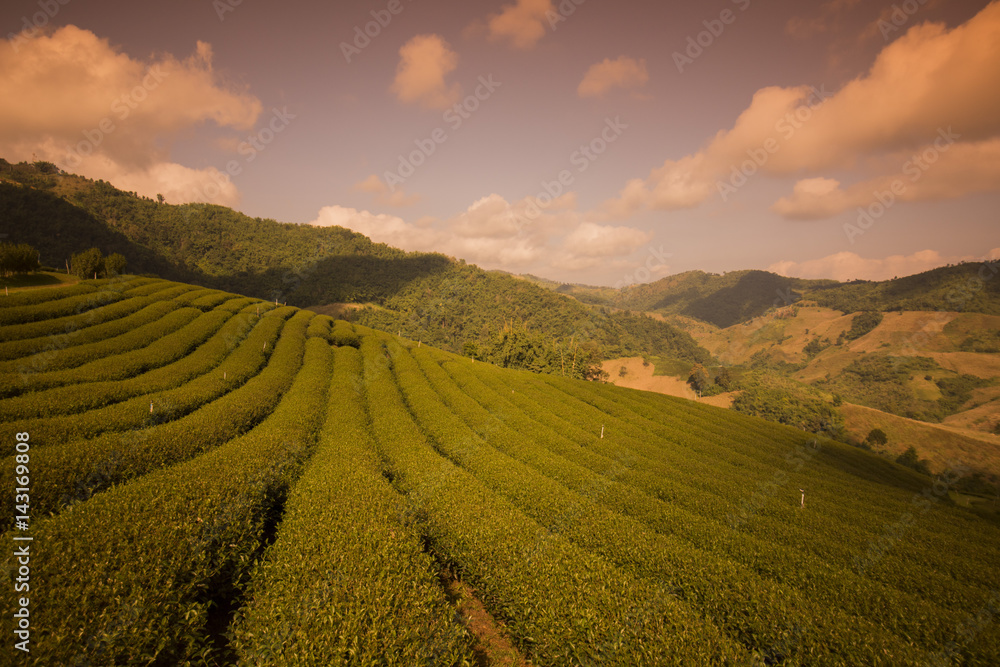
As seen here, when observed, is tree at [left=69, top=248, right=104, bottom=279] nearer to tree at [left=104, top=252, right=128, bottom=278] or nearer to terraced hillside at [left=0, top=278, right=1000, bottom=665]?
tree at [left=104, top=252, right=128, bottom=278]

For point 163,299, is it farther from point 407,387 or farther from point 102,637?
point 102,637

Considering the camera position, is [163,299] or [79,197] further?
[79,197]

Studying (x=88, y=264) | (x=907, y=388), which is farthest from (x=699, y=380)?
(x=88, y=264)

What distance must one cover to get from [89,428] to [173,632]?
1528 cm

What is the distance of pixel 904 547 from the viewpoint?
15688 millimetres

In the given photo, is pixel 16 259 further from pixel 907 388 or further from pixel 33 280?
pixel 907 388

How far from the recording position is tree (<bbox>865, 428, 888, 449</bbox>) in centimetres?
9576

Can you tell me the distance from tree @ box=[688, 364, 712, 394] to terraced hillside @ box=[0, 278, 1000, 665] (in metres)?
136

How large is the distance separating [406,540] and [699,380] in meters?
169

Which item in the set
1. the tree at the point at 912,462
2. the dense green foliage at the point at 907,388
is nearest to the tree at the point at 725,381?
the tree at the point at 912,462

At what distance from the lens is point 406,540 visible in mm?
10484

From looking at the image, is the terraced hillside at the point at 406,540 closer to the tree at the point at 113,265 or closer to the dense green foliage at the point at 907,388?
the tree at the point at 113,265

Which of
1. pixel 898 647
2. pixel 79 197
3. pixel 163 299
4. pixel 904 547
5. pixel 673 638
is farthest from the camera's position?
pixel 79 197

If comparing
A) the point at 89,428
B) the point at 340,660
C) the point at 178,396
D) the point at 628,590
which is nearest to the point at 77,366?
the point at 178,396
